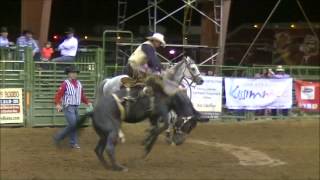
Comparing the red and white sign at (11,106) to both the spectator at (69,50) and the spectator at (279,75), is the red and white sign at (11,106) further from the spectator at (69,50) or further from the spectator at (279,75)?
the spectator at (279,75)

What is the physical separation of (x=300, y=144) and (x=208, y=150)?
2.97 metres

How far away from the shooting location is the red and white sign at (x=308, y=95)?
23.0m

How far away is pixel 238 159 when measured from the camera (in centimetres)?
1391

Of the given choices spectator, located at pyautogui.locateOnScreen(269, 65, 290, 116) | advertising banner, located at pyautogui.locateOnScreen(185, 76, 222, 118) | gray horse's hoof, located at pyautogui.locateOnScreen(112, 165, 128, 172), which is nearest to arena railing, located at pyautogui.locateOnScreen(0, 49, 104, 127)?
advertising banner, located at pyautogui.locateOnScreen(185, 76, 222, 118)

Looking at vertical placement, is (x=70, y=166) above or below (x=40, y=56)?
below

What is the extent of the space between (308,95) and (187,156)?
1020 cm

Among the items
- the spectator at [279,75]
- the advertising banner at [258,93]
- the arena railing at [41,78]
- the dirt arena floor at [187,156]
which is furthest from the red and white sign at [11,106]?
the spectator at [279,75]

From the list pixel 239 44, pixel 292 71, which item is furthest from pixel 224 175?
pixel 239 44

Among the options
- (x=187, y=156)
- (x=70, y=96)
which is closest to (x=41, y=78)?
(x=70, y=96)

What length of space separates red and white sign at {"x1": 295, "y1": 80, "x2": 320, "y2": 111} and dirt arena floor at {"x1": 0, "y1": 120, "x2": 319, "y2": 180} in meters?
2.84

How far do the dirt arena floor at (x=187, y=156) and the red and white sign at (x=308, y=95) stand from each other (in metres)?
2.84

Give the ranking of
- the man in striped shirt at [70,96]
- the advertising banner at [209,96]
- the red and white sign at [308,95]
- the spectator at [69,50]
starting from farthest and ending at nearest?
1. the red and white sign at [308,95]
2. the advertising banner at [209,96]
3. the spectator at [69,50]
4. the man in striped shirt at [70,96]

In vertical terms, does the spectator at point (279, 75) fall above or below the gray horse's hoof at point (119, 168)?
above

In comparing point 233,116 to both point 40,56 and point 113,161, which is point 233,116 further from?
point 113,161
